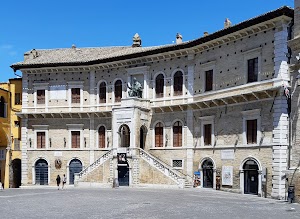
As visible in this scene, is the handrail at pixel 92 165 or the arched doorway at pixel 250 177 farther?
the handrail at pixel 92 165

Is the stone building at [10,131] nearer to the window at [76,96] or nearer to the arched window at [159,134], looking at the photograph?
the window at [76,96]

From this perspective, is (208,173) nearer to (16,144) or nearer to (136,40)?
(136,40)

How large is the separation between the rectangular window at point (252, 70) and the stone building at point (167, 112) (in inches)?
2.6

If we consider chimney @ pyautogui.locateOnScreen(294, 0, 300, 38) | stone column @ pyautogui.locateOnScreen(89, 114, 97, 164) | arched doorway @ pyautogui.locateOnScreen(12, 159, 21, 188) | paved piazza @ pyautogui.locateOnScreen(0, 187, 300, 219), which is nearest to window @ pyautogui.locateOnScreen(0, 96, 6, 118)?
arched doorway @ pyautogui.locateOnScreen(12, 159, 21, 188)

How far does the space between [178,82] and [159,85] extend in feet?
6.33

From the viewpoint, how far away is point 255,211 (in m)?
19.0

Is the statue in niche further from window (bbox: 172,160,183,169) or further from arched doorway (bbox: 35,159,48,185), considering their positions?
arched doorway (bbox: 35,159,48,185)

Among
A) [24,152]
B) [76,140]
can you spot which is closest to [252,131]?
[76,140]

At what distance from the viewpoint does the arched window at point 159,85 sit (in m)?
35.2

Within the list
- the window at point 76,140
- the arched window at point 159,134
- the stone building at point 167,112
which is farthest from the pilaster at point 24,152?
the arched window at point 159,134

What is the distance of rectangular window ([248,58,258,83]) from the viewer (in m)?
27.6

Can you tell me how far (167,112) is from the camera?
34688 millimetres

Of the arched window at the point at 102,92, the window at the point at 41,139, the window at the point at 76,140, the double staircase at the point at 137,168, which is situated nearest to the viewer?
the double staircase at the point at 137,168

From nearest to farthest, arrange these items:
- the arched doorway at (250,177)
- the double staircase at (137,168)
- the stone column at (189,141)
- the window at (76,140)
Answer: the arched doorway at (250,177) < the double staircase at (137,168) < the stone column at (189,141) < the window at (76,140)
